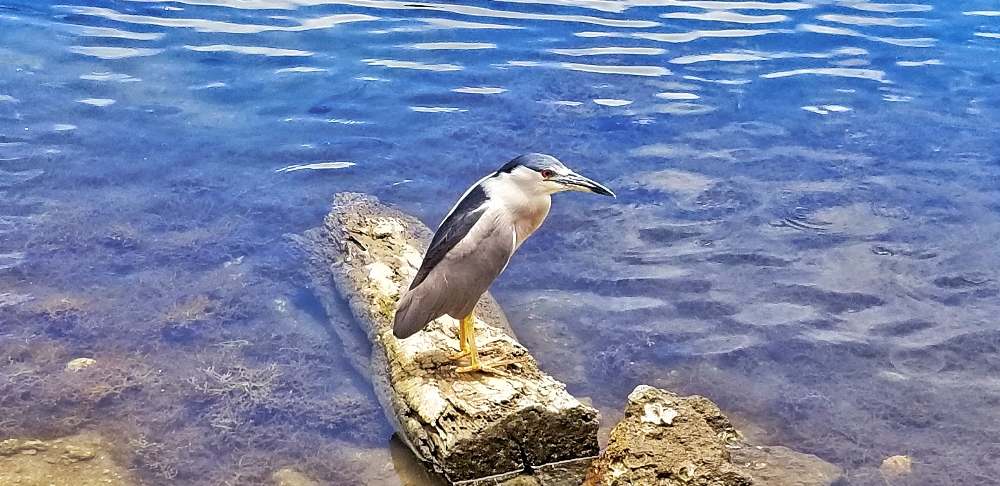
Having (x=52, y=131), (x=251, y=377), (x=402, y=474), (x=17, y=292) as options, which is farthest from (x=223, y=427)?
(x=52, y=131)

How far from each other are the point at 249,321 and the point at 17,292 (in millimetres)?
1438

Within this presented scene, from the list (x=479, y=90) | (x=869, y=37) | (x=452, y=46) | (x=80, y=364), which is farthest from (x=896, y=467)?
(x=869, y=37)

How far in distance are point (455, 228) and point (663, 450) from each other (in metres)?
1.40

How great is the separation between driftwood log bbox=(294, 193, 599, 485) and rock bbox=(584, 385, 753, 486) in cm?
22

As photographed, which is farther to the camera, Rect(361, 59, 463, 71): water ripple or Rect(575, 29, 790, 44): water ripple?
Rect(575, 29, 790, 44): water ripple

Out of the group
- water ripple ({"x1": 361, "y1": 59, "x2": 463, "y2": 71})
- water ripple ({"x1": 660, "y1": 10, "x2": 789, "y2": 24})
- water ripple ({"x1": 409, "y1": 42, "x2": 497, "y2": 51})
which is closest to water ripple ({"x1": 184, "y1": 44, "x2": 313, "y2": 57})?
water ripple ({"x1": 361, "y1": 59, "x2": 463, "y2": 71})

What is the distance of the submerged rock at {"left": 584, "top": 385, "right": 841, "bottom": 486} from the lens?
4188mm

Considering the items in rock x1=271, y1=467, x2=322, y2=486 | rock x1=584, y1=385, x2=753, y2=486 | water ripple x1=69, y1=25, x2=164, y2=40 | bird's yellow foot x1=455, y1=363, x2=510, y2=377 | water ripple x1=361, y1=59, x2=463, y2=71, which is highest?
water ripple x1=69, y1=25, x2=164, y2=40

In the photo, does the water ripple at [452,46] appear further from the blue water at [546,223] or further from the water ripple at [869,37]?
the water ripple at [869,37]

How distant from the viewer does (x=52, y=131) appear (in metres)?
8.36

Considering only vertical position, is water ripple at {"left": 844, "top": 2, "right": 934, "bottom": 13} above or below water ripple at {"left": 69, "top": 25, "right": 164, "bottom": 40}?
below

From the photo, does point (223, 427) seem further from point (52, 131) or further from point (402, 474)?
point (52, 131)

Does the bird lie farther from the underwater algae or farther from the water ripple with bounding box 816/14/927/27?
the water ripple with bounding box 816/14/927/27

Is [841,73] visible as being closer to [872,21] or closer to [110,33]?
[872,21]
